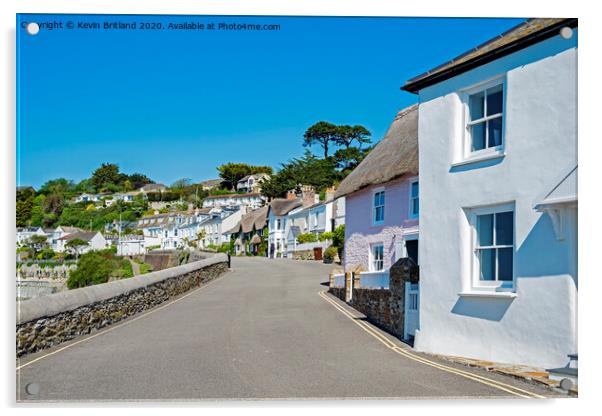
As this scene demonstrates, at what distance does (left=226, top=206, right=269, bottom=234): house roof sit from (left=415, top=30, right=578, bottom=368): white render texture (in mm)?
59478

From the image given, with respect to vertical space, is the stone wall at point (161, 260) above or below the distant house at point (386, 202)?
below

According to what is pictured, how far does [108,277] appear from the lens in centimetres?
4369

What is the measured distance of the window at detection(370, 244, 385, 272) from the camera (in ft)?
84.6

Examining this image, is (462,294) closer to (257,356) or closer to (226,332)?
(257,356)

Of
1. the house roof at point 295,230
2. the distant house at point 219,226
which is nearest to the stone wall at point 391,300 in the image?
the house roof at point 295,230

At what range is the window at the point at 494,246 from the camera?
9992mm

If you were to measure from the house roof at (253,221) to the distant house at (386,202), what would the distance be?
43.8m

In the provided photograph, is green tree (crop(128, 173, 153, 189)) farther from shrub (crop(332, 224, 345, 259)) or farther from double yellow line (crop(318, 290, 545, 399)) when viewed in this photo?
shrub (crop(332, 224, 345, 259))

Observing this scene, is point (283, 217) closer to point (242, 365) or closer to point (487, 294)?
point (242, 365)

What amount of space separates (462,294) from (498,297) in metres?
0.77

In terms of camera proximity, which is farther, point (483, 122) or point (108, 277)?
point (108, 277)

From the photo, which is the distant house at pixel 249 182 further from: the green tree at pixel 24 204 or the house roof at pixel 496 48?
the green tree at pixel 24 204

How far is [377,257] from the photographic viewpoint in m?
26.1
